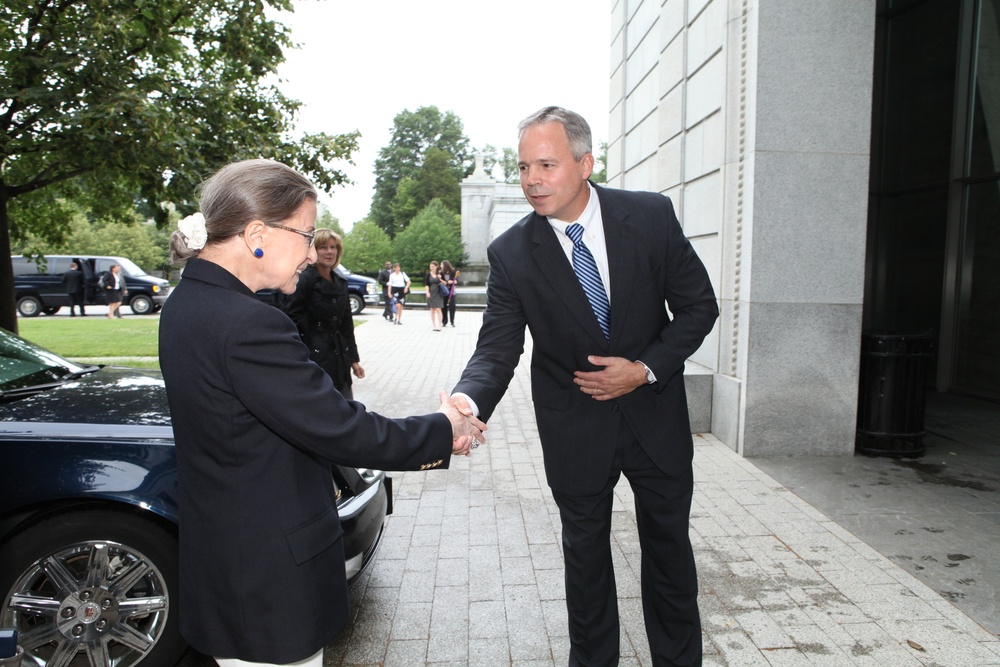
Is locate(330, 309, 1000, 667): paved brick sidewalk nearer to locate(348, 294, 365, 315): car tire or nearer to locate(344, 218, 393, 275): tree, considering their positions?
locate(348, 294, 365, 315): car tire

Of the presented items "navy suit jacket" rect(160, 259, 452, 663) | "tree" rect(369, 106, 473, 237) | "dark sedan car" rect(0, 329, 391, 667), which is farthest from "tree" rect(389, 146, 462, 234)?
"navy suit jacket" rect(160, 259, 452, 663)

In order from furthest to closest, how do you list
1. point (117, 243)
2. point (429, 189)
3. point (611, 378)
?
1. point (429, 189)
2. point (117, 243)
3. point (611, 378)

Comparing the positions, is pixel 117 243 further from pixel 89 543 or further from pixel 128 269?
pixel 89 543

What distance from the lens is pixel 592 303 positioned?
10.0 feet

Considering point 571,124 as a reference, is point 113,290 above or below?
below

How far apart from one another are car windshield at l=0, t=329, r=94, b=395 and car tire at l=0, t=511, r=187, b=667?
1.07 meters

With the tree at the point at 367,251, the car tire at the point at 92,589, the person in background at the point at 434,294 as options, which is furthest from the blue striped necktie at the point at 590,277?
the tree at the point at 367,251

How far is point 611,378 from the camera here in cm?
284

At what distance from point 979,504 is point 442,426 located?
505 cm

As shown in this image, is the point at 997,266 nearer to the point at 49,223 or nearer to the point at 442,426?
the point at 442,426

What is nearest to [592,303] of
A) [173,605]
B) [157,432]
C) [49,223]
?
[157,432]

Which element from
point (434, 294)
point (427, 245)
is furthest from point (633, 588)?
point (427, 245)

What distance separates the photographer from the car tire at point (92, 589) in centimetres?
315

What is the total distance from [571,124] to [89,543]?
258 centimetres
